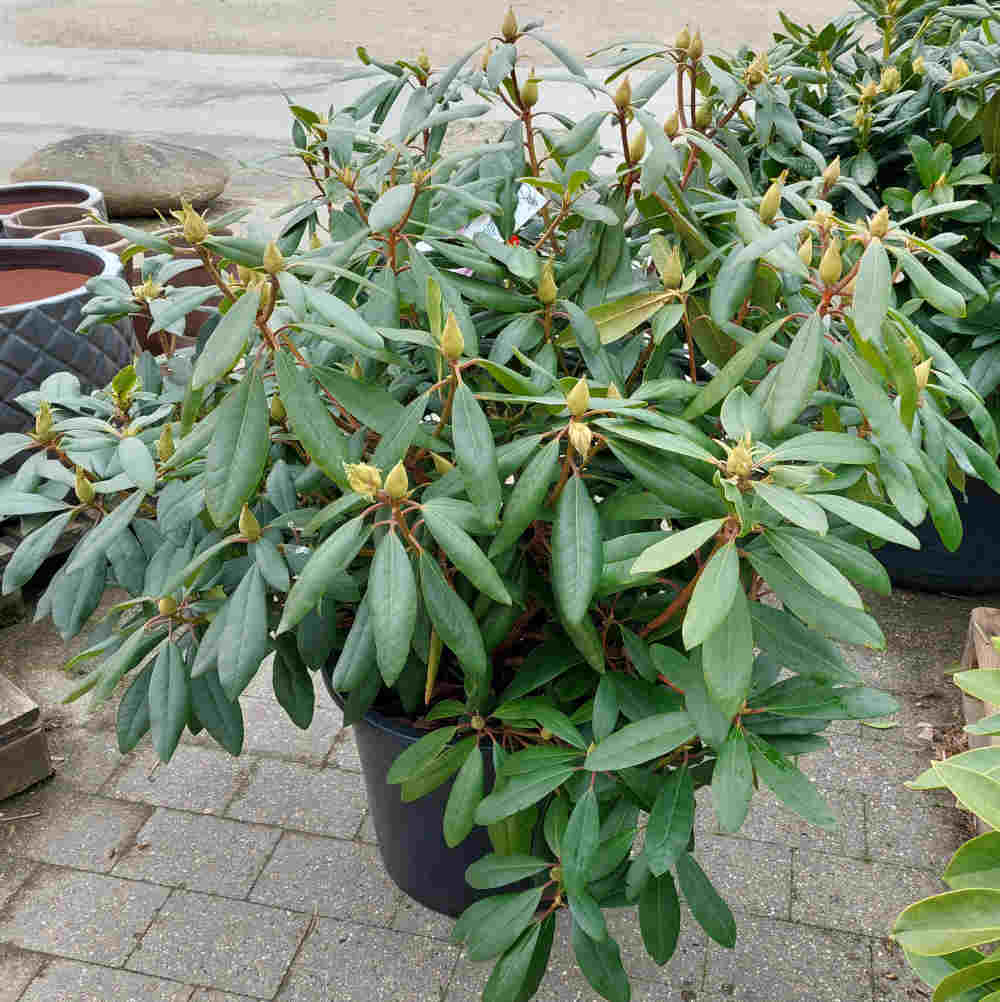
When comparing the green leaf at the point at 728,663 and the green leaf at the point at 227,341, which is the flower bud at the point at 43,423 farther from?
the green leaf at the point at 728,663

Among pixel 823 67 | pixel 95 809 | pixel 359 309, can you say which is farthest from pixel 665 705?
pixel 823 67

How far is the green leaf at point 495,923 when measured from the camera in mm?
1607

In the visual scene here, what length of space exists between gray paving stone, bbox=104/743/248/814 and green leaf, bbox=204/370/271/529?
127cm

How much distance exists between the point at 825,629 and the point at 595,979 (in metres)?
0.71

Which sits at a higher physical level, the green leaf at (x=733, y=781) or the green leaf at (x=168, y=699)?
the green leaf at (x=733, y=781)

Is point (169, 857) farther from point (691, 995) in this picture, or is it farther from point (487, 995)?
point (691, 995)

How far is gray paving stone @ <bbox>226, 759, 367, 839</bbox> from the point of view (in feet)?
7.51

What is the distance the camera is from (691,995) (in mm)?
1916

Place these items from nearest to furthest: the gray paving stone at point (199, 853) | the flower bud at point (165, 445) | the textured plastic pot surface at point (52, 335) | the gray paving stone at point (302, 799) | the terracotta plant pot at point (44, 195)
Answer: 1. the flower bud at point (165, 445)
2. the gray paving stone at point (199, 853)
3. the gray paving stone at point (302, 799)
4. the textured plastic pot surface at point (52, 335)
5. the terracotta plant pot at point (44, 195)

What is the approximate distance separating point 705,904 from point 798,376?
2.74 ft

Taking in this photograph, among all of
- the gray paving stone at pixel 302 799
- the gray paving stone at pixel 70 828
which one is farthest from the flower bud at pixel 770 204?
the gray paving stone at pixel 70 828

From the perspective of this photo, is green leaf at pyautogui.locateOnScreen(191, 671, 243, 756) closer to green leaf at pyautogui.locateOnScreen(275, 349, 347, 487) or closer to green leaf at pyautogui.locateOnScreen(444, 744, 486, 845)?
green leaf at pyautogui.locateOnScreen(444, 744, 486, 845)

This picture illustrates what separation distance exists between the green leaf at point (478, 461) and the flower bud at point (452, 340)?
2.7 inches

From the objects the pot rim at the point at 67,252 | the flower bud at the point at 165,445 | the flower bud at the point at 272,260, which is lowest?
the pot rim at the point at 67,252
